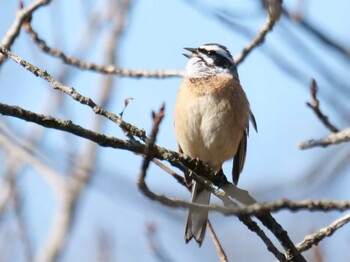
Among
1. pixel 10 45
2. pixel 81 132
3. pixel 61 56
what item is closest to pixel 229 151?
pixel 61 56

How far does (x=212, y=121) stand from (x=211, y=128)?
53mm

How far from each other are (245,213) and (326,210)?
0.85ft

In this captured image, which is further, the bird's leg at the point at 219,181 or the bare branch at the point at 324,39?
the bird's leg at the point at 219,181

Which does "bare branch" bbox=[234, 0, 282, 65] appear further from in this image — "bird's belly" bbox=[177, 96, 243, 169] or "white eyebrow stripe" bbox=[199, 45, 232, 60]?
"white eyebrow stripe" bbox=[199, 45, 232, 60]

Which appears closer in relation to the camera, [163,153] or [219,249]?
[163,153]

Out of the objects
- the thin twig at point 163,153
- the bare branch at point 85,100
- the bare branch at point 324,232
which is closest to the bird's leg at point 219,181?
the thin twig at point 163,153

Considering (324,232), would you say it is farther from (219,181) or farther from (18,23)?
(18,23)

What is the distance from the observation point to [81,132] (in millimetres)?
2633

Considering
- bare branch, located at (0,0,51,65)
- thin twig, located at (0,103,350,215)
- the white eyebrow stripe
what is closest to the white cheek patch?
the white eyebrow stripe

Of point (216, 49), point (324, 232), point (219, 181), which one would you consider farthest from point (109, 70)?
point (324, 232)

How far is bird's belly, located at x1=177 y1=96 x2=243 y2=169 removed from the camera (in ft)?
16.6

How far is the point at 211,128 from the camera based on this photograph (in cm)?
506

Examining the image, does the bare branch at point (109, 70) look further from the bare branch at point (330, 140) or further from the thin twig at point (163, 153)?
the bare branch at point (330, 140)

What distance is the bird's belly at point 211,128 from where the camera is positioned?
507 cm
